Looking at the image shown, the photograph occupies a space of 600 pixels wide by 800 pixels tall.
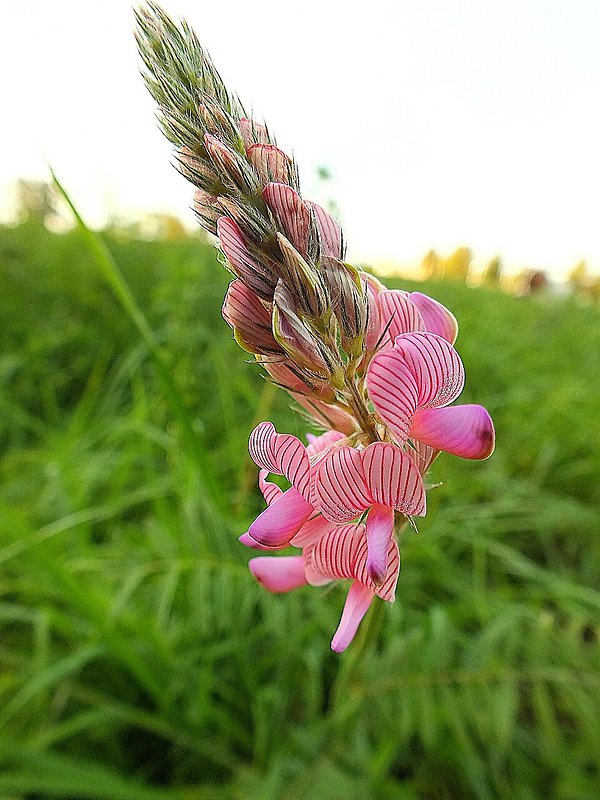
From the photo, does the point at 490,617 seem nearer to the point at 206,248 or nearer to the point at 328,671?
the point at 328,671

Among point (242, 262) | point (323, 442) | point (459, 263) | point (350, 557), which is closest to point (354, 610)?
point (350, 557)

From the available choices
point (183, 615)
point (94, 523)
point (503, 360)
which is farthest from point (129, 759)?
point (503, 360)

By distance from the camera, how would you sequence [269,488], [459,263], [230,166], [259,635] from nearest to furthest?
[230,166]
[269,488]
[259,635]
[459,263]

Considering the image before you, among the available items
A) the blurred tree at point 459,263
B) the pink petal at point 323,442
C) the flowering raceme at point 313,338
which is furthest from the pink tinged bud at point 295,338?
the blurred tree at point 459,263

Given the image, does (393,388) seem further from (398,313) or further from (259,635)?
(259,635)

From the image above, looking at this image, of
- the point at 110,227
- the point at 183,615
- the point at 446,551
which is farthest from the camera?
the point at 110,227

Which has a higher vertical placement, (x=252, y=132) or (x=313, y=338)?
(x=252, y=132)

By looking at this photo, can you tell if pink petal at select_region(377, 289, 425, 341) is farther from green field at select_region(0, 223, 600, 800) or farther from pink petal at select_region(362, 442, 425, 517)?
green field at select_region(0, 223, 600, 800)
